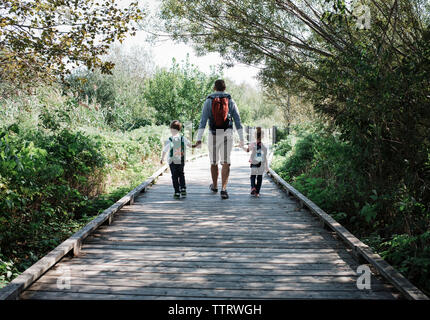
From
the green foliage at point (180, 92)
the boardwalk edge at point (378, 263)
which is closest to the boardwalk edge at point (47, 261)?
the boardwalk edge at point (378, 263)

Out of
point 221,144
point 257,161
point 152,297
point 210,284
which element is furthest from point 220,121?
point 152,297

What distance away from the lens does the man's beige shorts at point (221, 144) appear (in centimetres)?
655

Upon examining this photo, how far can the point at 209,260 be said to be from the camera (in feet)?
12.2

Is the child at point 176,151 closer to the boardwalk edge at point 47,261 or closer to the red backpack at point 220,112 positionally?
the red backpack at point 220,112

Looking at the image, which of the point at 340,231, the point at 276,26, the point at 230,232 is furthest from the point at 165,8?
the point at 340,231

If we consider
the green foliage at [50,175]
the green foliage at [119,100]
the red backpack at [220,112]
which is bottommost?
the green foliage at [50,175]

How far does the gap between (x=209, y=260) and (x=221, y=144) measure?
10.4 ft

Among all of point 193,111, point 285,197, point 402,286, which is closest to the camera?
point 402,286

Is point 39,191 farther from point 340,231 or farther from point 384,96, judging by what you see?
point 384,96

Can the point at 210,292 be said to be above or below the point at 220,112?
below

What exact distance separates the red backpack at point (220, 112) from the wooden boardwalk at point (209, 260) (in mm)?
1547

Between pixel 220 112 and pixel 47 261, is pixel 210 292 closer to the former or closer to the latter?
pixel 47 261
